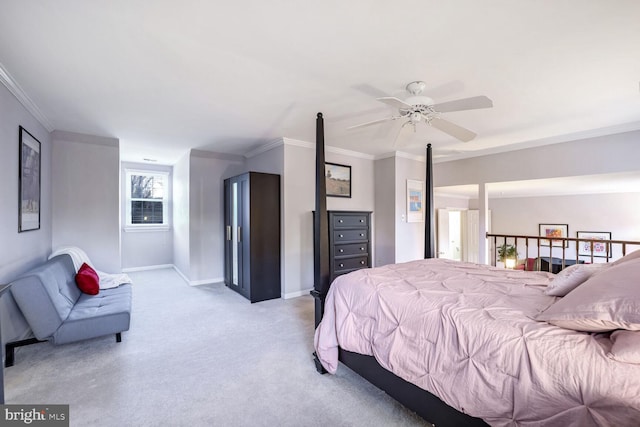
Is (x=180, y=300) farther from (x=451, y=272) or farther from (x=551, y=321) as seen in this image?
(x=551, y=321)

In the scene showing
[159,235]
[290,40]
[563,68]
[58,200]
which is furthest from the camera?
[159,235]

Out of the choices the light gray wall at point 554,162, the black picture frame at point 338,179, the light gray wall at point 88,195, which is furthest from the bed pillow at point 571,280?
the light gray wall at point 88,195

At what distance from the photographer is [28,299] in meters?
2.32

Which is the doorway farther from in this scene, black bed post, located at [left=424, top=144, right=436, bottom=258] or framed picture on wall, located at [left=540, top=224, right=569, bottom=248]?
black bed post, located at [left=424, top=144, right=436, bottom=258]

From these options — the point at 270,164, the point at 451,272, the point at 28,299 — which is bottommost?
the point at 28,299

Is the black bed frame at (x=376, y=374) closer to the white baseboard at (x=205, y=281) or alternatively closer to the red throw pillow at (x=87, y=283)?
the red throw pillow at (x=87, y=283)

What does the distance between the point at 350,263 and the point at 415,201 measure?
2020 millimetres

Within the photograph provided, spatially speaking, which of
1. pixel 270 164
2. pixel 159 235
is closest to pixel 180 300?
pixel 270 164

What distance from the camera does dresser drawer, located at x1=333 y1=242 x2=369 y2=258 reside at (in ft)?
14.2

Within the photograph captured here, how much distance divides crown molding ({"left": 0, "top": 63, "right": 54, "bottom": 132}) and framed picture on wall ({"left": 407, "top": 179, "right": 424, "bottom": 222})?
5.30 m

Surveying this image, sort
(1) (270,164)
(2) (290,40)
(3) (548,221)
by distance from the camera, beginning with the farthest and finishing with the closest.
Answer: (3) (548,221)
(1) (270,164)
(2) (290,40)

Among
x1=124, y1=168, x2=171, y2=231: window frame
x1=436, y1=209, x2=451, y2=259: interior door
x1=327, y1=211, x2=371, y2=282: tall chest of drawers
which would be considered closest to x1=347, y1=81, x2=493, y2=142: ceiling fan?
x1=327, y1=211, x2=371, y2=282: tall chest of drawers

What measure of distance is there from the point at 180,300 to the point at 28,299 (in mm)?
1998

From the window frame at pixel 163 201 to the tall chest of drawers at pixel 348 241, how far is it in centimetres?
446
